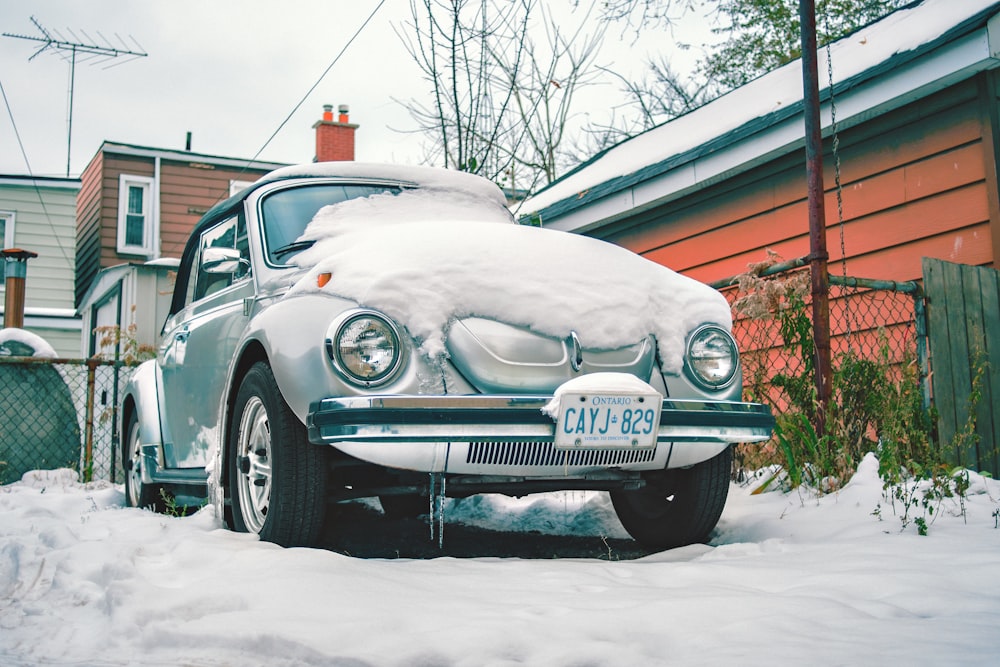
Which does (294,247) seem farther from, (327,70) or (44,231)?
(44,231)

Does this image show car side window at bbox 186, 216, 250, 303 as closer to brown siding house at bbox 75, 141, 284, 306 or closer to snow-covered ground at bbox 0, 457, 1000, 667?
snow-covered ground at bbox 0, 457, 1000, 667

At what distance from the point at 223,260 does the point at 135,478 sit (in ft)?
6.28

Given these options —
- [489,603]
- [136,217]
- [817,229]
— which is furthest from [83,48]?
[489,603]

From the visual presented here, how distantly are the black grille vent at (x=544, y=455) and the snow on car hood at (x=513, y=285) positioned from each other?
36 cm

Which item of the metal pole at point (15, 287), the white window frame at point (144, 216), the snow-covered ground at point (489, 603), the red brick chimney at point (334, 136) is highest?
the red brick chimney at point (334, 136)

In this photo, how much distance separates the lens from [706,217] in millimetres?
7953

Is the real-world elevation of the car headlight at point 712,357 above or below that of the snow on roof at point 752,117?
below

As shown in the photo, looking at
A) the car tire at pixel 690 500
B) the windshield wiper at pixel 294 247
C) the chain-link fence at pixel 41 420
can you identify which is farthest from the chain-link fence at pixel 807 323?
the chain-link fence at pixel 41 420

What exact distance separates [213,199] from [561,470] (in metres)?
17.3

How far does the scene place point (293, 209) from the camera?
169 inches

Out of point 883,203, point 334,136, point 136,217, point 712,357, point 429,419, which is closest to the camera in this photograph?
point 429,419

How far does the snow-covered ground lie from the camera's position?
209 cm

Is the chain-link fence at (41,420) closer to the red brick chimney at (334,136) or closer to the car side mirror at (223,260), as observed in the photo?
the car side mirror at (223,260)

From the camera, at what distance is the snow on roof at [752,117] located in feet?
18.6
